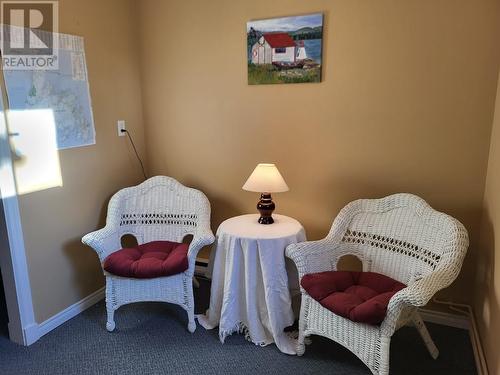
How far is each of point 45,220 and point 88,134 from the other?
641 mm

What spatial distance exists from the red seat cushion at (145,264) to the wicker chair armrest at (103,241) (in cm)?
8

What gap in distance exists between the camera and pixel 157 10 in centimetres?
296

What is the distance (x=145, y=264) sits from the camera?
236 cm

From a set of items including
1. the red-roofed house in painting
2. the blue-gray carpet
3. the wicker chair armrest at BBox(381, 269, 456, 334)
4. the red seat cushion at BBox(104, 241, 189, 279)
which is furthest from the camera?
the red-roofed house in painting

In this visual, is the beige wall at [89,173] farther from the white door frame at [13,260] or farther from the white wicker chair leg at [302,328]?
the white wicker chair leg at [302,328]

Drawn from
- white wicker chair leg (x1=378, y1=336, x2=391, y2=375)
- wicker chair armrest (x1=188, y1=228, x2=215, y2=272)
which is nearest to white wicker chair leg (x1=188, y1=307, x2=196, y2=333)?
wicker chair armrest (x1=188, y1=228, x2=215, y2=272)

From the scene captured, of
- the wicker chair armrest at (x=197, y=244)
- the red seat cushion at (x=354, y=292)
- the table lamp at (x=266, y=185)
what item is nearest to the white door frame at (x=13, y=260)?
the wicker chair armrest at (x=197, y=244)

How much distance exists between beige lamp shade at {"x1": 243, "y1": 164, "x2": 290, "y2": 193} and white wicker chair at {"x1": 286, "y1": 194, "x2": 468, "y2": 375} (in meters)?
0.38

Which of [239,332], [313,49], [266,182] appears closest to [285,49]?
[313,49]

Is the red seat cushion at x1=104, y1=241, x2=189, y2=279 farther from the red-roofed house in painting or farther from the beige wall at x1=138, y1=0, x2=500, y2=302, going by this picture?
the red-roofed house in painting

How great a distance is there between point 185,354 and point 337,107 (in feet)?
5.85

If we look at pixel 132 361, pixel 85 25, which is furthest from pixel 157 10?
pixel 132 361

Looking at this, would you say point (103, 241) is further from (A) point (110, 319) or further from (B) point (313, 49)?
(B) point (313, 49)

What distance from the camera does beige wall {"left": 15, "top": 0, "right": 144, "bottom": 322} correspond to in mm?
2424
